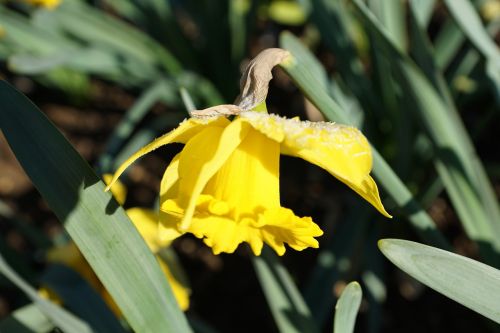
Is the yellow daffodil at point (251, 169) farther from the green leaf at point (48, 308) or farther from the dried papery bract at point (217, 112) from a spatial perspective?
the green leaf at point (48, 308)

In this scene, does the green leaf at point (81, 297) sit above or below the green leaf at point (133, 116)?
below

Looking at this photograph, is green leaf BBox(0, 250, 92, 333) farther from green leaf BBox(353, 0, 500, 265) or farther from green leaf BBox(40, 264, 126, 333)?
green leaf BBox(353, 0, 500, 265)

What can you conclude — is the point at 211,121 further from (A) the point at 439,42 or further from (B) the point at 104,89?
(B) the point at 104,89

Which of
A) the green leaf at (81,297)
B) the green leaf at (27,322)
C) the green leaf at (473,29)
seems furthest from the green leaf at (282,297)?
the green leaf at (473,29)

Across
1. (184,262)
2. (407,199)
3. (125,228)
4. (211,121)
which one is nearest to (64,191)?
(125,228)

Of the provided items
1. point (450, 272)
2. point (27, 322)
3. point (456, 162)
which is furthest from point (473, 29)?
point (27, 322)

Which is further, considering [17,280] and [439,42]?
[439,42]

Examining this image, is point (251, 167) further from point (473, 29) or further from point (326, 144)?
point (473, 29)
